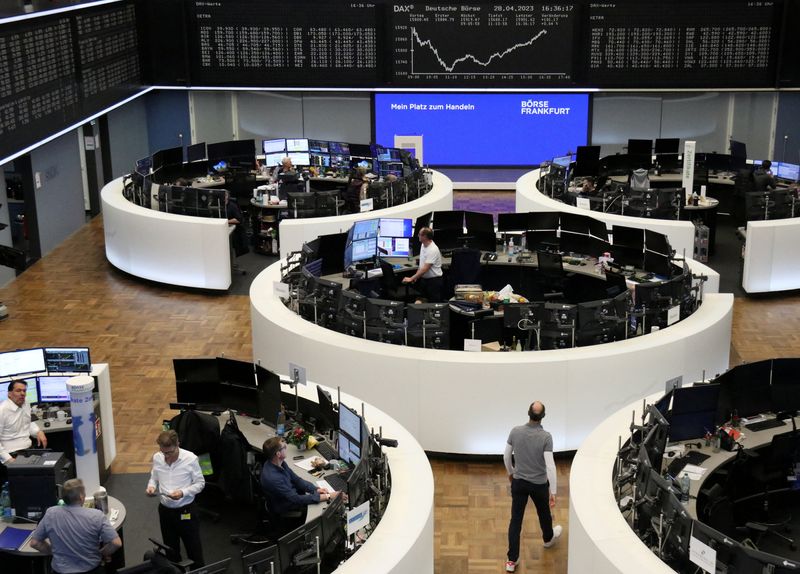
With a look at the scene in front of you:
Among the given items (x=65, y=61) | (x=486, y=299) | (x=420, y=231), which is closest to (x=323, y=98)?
(x=65, y=61)

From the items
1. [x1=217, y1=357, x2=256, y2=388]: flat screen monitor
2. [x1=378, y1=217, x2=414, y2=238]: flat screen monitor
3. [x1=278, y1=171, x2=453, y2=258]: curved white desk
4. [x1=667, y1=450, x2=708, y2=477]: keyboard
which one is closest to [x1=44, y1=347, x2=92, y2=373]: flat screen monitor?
[x1=217, y1=357, x2=256, y2=388]: flat screen monitor

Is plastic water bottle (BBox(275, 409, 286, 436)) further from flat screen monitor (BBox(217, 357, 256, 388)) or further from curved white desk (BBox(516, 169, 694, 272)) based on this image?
curved white desk (BBox(516, 169, 694, 272))

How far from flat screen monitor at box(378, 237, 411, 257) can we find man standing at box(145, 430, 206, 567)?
5536mm

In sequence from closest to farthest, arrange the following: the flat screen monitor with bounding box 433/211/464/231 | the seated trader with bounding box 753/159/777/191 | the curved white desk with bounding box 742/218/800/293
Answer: the flat screen monitor with bounding box 433/211/464/231
the curved white desk with bounding box 742/218/800/293
the seated trader with bounding box 753/159/777/191

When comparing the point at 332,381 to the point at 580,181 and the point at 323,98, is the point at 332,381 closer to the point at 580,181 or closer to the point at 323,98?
the point at 580,181

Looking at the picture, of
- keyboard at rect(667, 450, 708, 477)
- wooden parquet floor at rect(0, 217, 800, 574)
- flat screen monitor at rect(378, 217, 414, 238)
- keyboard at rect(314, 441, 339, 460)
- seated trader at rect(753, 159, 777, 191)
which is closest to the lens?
keyboard at rect(667, 450, 708, 477)

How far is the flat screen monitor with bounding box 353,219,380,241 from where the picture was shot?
39.1 ft

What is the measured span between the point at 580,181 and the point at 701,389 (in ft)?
28.9

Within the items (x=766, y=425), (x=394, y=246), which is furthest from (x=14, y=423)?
(x=766, y=425)

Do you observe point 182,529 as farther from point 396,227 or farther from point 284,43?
point 284,43

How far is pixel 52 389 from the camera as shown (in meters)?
8.93

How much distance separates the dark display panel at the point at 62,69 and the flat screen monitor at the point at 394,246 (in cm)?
505

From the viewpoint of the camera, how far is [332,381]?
9.90 metres

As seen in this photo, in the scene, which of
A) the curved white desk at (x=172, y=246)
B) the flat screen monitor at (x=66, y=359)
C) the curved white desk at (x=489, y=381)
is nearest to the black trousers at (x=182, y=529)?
the flat screen monitor at (x=66, y=359)
